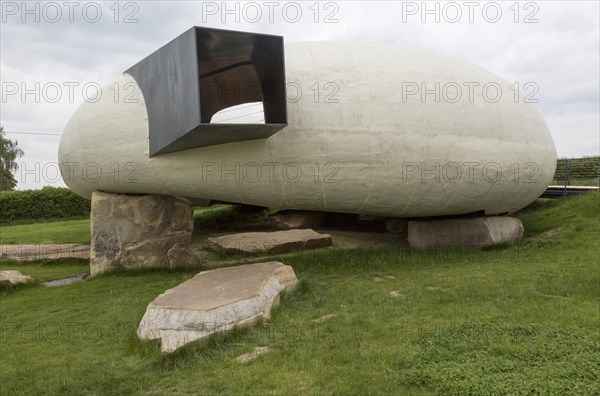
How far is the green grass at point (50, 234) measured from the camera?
1628cm

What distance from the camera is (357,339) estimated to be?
502 centimetres

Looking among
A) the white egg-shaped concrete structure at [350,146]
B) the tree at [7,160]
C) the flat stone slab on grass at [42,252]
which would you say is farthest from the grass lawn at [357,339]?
the tree at [7,160]

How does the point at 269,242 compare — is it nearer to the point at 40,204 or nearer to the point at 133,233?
the point at 133,233

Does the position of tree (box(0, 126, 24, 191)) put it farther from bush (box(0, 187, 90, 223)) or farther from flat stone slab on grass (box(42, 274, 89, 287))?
flat stone slab on grass (box(42, 274, 89, 287))

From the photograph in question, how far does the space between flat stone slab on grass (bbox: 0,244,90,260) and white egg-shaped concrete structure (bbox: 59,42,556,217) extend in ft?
10.7

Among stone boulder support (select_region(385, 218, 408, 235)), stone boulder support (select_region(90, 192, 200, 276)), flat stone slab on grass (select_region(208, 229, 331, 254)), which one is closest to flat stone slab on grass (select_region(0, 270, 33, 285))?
stone boulder support (select_region(90, 192, 200, 276))

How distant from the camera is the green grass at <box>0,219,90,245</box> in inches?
641

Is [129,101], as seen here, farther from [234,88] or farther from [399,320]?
[399,320]

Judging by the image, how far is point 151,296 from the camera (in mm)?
7684

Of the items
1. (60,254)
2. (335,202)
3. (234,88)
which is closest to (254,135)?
(335,202)

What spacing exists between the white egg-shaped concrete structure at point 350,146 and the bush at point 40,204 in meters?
16.4

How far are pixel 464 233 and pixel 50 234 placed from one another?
15195 millimetres

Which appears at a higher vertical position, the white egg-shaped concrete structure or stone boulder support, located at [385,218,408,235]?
the white egg-shaped concrete structure

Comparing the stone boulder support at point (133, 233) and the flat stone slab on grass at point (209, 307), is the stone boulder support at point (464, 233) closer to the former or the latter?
the flat stone slab on grass at point (209, 307)
